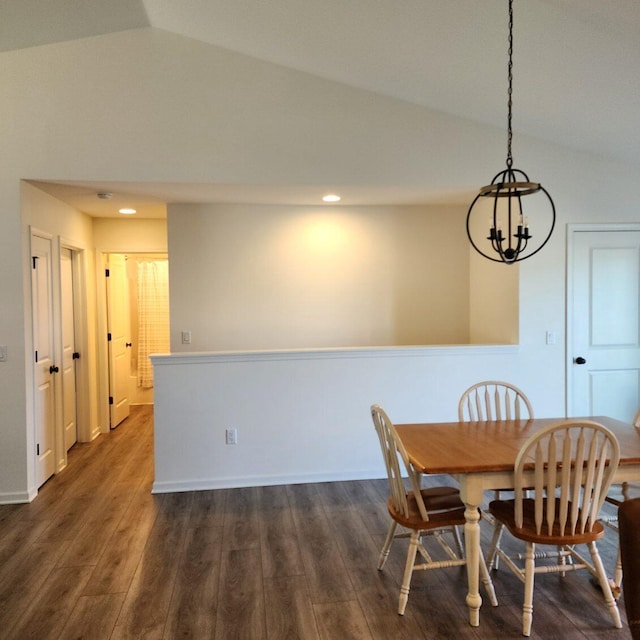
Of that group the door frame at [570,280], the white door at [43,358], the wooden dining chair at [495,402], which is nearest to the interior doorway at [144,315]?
the white door at [43,358]

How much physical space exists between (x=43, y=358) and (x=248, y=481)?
192 cm

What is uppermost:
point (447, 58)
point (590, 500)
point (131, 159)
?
point (447, 58)

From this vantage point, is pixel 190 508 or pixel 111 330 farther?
pixel 111 330

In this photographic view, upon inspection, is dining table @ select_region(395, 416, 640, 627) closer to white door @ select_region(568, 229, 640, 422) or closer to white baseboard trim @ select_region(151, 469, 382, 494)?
white baseboard trim @ select_region(151, 469, 382, 494)

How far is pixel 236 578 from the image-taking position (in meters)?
2.56

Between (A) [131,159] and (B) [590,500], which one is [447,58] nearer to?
(A) [131,159]

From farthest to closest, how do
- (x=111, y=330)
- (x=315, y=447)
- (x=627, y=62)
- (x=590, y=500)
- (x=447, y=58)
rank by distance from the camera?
1. (x=111, y=330)
2. (x=315, y=447)
3. (x=447, y=58)
4. (x=627, y=62)
5. (x=590, y=500)

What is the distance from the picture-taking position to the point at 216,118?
12.2 ft

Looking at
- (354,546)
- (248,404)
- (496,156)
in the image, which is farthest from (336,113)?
(354,546)

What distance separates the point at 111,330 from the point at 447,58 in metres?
4.33

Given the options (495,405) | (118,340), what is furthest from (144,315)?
(495,405)

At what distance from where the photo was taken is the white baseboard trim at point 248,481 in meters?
3.80

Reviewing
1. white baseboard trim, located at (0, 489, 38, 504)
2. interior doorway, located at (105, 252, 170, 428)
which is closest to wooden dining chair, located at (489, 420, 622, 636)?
white baseboard trim, located at (0, 489, 38, 504)

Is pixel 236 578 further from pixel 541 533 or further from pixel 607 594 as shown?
pixel 607 594
